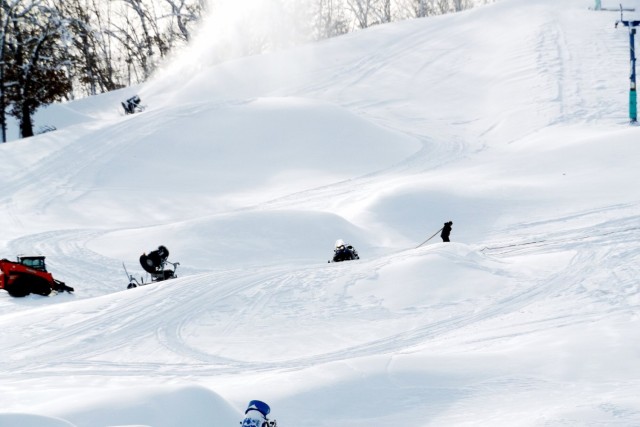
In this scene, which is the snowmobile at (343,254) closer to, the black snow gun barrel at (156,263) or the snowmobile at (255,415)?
the black snow gun barrel at (156,263)

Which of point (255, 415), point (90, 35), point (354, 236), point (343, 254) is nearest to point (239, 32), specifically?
point (90, 35)

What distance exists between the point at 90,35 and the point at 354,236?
3631 centimetres

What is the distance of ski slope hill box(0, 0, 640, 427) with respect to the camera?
8.95 meters

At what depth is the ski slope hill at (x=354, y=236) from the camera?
29.4ft

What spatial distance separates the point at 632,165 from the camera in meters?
22.4

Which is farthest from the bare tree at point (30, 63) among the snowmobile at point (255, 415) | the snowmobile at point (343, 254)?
the snowmobile at point (255, 415)

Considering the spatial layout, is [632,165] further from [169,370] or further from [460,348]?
[169,370]

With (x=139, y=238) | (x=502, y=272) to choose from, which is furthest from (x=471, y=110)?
(x=502, y=272)

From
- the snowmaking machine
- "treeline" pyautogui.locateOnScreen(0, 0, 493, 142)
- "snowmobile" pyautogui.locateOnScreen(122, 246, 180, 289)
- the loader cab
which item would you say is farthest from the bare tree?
"snowmobile" pyautogui.locateOnScreen(122, 246, 180, 289)

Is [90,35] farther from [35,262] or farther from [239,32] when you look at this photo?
[35,262]

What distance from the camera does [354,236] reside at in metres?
20.3

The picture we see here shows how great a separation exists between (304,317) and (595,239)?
22.4 ft

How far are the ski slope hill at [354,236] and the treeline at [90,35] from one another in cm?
324

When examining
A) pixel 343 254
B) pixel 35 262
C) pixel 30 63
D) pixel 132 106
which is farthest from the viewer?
pixel 30 63
